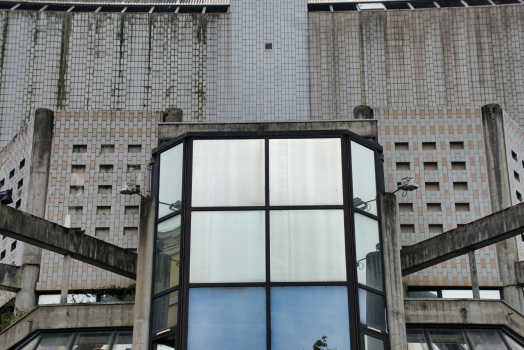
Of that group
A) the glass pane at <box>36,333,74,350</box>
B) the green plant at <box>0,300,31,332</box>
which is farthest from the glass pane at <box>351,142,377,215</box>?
the green plant at <box>0,300,31,332</box>

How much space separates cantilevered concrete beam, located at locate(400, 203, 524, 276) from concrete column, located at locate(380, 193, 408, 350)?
2941 mm

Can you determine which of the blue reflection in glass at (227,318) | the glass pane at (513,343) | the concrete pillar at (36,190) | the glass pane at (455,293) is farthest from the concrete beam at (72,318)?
the glass pane at (455,293)

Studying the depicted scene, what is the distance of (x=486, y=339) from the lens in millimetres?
23984

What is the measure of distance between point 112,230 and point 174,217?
10045mm

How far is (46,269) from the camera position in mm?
30391

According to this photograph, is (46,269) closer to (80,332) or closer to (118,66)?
(80,332)

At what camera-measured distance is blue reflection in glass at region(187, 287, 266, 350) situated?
20.3 m

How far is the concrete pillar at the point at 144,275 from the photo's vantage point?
21375 mm

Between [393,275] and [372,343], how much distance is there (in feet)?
7.46

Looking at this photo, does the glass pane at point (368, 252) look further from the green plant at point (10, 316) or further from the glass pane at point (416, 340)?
the green plant at point (10, 316)

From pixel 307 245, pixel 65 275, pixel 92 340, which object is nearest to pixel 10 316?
pixel 65 275

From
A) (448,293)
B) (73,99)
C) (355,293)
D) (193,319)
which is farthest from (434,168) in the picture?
(73,99)

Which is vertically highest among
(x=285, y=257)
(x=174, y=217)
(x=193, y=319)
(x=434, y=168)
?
(x=434, y=168)

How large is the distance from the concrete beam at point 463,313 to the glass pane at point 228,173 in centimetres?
705
